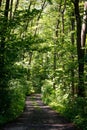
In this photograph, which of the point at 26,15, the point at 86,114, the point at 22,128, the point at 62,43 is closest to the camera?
the point at 22,128

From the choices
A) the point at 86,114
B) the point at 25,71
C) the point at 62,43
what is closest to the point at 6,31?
the point at 25,71

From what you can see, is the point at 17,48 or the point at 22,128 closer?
the point at 22,128

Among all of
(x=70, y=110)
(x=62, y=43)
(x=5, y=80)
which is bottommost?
(x=70, y=110)

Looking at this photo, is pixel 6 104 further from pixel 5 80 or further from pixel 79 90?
pixel 79 90

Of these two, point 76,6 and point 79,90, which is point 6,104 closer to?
point 79,90

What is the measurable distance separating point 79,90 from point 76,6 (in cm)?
551

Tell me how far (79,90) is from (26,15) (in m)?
6.13

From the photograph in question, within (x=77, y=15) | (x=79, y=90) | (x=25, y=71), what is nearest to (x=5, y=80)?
(x=25, y=71)

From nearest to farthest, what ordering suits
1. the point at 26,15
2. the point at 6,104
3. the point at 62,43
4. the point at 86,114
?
the point at 86,114
the point at 26,15
the point at 6,104
the point at 62,43

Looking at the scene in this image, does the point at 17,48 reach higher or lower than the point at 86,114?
higher

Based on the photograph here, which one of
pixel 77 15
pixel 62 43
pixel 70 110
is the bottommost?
pixel 70 110

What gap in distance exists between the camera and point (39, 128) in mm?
15547

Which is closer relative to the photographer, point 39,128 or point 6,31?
point 39,128

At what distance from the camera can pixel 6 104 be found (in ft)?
63.4
